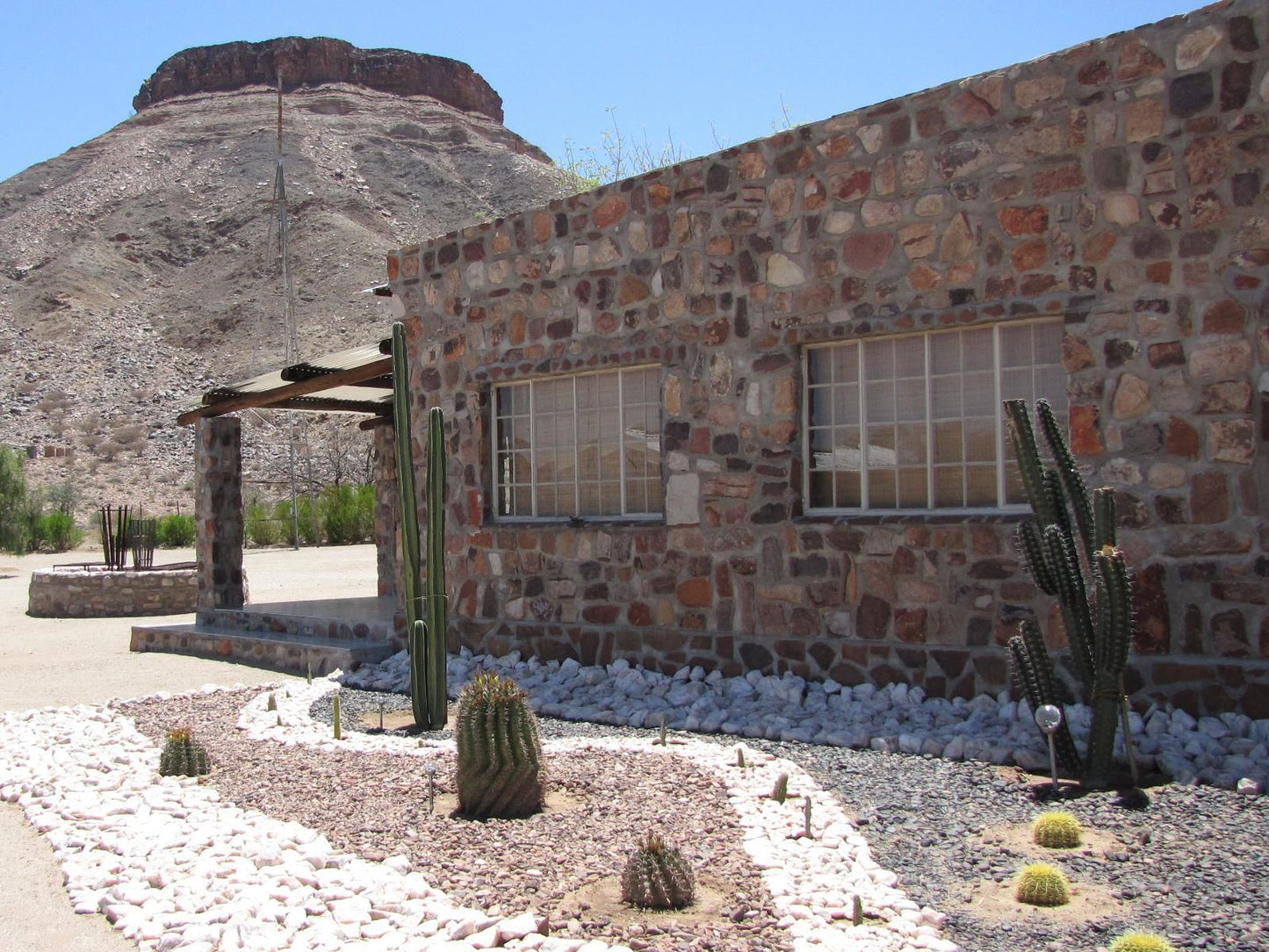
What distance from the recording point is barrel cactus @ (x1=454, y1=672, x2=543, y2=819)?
5473 mm

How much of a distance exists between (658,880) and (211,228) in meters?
54.0

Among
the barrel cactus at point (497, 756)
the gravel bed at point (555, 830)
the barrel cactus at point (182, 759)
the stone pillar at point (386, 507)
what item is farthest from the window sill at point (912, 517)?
the stone pillar at point (386, 507)

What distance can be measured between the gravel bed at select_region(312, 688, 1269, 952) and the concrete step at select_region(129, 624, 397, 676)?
17.1 feet

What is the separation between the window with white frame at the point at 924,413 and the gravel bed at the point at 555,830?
2416 mm

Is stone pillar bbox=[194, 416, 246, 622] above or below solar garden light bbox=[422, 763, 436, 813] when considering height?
above

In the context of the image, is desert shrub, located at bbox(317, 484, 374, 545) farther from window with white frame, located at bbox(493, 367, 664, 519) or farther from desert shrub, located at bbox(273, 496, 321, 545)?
window with white frame, located at bbox(493, 367, 664, 519)

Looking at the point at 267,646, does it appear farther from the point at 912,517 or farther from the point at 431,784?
the point at 912,517

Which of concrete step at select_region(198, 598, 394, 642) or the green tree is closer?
concrete step at select_region(198, 598, 394, 642)

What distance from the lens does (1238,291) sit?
638 centimetres

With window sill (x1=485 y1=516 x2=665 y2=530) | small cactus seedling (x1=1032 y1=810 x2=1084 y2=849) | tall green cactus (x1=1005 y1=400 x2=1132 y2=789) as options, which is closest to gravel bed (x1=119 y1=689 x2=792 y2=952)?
small cactus seedling (x1=1032 y1=810 x2=1084 y2=849)

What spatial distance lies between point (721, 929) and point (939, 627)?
149 inches

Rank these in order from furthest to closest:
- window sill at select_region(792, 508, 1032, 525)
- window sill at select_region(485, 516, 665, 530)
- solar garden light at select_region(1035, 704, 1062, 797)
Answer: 1. window sill at select_region(485, 516, 665, 530)
2. window sill at select_region(792, 508, 1032, 525)
3. solar garden light at select_region(1035, 704, 1062, 797)

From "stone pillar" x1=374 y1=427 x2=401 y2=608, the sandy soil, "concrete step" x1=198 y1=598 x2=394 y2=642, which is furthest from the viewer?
"stone pillar" x1=374 y1=427 x2=401 y2=608

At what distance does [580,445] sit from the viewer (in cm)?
949
